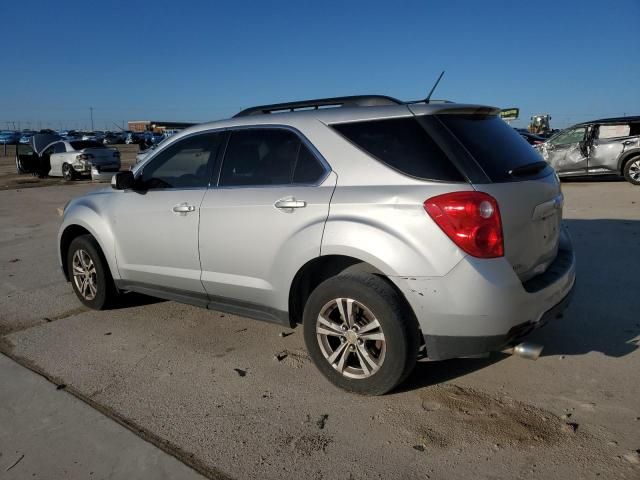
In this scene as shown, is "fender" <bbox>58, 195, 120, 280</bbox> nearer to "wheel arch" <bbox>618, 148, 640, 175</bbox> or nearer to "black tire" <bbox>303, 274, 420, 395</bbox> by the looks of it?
"black tire" <bbox>303, 274, 420, 395</bbox>

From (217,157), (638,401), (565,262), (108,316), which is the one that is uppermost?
(217,157)

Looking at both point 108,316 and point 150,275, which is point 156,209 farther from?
point 108,316

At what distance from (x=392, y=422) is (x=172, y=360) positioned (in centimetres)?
176

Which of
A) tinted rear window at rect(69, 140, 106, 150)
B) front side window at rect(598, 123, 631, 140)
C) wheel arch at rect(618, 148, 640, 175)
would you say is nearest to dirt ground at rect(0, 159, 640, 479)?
wheel arch at rect(618, 148, 640, 175)

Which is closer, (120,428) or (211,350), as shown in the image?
(120,428)

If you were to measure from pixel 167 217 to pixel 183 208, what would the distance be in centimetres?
21

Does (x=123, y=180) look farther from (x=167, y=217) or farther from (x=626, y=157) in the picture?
(x=626, y=157)

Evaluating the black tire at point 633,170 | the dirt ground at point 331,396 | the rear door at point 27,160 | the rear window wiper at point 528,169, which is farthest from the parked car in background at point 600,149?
the rear door at point 27,160

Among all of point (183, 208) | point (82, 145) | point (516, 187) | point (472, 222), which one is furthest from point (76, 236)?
point (82, 145)

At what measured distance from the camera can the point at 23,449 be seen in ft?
9.33

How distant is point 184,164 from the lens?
431 centimetres

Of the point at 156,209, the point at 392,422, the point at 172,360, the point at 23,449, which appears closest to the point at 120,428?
the point at 23,449

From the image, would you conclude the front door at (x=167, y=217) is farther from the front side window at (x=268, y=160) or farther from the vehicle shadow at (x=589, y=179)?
the vehicle shadow at (x=589, y=179)

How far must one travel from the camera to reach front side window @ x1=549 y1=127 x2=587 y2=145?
1372 cm
